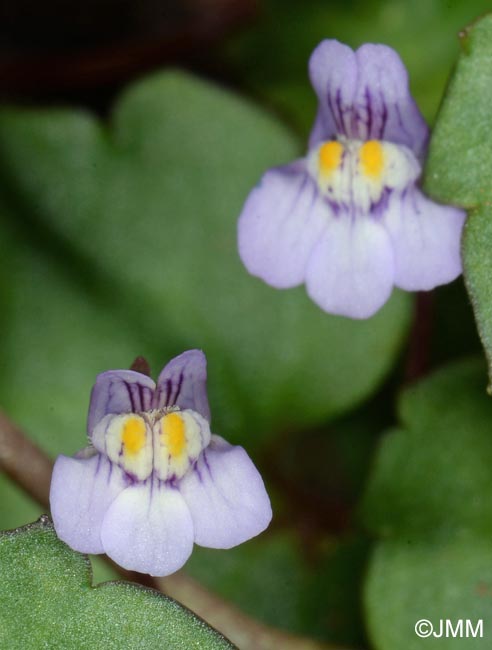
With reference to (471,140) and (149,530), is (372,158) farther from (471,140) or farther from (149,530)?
(149,530)

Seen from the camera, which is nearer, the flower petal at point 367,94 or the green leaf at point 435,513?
the flower petal at point 367,94

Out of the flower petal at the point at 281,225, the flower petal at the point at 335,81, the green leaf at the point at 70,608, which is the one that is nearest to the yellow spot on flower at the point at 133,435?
the green leaf at the point at 70,608

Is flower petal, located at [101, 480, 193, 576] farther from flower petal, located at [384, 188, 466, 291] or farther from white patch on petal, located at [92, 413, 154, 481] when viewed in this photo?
flower petal, located at [384, 188, 466, 291]

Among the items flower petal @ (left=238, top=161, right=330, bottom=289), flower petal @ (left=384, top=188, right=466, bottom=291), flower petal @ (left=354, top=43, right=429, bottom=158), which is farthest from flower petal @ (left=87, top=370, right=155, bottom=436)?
flower petal @ (left=354, top=43, right=429, bottom=158)

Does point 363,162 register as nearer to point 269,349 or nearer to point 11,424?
point 269,349

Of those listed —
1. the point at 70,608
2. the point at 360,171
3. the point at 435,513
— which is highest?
the point at 360,171

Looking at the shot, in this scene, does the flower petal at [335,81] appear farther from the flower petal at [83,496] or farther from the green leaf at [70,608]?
the green leaf at [70,608]

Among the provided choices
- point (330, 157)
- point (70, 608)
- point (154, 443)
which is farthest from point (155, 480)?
point (330, 157)
